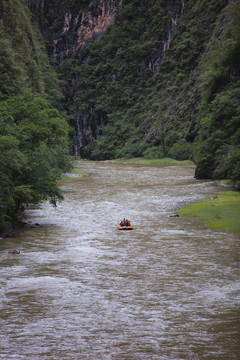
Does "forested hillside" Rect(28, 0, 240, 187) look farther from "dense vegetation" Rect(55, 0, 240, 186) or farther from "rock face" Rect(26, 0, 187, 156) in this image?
"rock face" Rect(26, 0, 187, 156)

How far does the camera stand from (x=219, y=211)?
33.7 metres

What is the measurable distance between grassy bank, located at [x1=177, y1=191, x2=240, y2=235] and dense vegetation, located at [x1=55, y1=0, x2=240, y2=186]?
73.6 feet

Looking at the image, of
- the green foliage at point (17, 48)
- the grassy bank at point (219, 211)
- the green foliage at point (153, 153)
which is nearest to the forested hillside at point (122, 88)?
the green foliage at point (17, 48)

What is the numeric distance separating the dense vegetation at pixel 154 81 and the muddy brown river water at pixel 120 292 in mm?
37861

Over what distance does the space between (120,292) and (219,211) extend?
19.3 meters

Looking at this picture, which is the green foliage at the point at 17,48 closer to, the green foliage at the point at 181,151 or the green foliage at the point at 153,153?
the green foliage at the point at 153,153

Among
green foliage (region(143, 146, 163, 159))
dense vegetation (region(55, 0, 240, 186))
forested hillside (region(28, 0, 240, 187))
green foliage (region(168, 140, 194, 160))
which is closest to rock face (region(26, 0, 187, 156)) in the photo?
forested hillside (region(28, 0, 240, 187))

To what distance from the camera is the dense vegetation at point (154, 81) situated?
220 ft

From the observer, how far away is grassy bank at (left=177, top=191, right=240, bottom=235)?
96.0ft

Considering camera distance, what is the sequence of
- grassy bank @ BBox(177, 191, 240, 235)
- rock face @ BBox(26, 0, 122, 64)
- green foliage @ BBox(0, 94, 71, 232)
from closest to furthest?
green foliage @ BBox(0, 94, 71, 232) < grassy bank @ BBox(177, 191, 240, 235) < rock face @ BBox(26, 0, 122, 64)

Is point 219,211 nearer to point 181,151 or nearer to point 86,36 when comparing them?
point 181,151

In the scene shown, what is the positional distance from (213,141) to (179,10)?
343ft

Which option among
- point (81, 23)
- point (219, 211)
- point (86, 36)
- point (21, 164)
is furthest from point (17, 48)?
point (81, 23)

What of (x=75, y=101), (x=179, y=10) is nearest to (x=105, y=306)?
(x=179, y=10)
